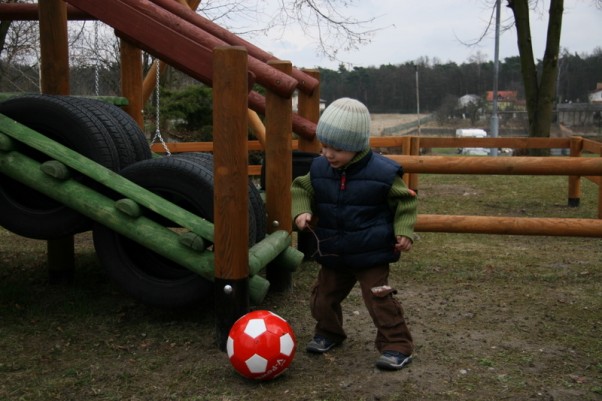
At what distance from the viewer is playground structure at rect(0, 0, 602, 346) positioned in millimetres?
3713

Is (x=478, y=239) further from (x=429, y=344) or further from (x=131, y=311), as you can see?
(x=131, y=311)

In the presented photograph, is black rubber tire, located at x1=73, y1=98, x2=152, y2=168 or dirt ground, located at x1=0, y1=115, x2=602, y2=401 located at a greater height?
black rubber tire, located at x1=73, y1=98, x2=152, y2=168

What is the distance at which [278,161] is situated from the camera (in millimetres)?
4902

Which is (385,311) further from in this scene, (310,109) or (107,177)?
(310,109)

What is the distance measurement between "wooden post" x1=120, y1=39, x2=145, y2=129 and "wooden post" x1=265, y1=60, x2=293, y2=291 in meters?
2.31

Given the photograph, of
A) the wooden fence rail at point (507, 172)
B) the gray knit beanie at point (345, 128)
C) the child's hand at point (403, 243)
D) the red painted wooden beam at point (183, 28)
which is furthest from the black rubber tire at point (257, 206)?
the wooden fence rail at point (507, 172)

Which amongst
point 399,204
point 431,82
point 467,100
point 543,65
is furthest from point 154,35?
point 467,100

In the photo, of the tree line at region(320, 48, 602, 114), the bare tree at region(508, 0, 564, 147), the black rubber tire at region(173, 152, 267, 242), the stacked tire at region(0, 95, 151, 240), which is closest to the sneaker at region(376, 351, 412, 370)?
the black rubber tire at region(173, 152, 267, 242)

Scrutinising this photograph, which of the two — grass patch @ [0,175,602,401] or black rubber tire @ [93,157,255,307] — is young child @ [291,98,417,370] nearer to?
grass patch @ [0,175,602,401]

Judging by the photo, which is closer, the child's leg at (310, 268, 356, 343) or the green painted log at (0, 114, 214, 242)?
the child's leg at (310, 268, 356, 343)

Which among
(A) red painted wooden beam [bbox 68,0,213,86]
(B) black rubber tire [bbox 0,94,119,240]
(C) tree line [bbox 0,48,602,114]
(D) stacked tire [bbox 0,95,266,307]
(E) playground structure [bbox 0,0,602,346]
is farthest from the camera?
(C) tree line [bbox 0,48,602,114]

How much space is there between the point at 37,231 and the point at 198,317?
112 centimetres

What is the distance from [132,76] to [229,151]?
135 inches

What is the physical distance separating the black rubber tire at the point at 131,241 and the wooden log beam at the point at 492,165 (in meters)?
2.35
